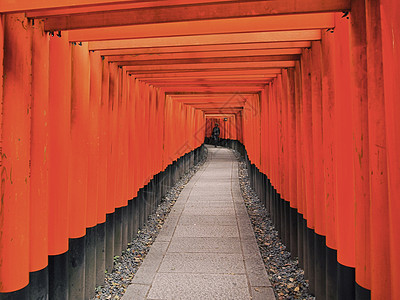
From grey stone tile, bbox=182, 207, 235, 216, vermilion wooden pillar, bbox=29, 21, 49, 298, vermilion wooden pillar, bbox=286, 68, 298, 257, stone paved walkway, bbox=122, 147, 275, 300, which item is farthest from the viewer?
grey stone tile, bbox=182, 207, 235, 216

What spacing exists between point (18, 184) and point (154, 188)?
539 centimetres

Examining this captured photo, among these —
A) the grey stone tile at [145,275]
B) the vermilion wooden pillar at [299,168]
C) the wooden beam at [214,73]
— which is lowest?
the grey stone tile at [145,275]

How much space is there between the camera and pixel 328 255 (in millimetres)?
2824

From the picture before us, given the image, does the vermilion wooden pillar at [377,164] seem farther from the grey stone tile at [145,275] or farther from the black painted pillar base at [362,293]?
the grey stone tile at [145,275]

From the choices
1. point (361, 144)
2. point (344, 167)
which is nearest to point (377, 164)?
point (361, 144)

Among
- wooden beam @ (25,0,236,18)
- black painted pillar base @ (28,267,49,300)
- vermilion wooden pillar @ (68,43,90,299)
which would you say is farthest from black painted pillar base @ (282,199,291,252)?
wooden beam @ (25,0,236,18)

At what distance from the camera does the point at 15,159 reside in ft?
7.07

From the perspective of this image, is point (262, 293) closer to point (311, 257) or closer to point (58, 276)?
point (311, 257)

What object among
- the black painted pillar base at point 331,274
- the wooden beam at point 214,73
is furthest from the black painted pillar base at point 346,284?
the wooden beam at point 214,73

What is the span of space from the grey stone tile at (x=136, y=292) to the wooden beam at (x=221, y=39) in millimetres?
3069

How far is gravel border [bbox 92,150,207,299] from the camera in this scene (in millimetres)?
3849

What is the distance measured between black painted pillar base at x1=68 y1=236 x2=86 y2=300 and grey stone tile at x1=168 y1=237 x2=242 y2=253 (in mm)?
1983

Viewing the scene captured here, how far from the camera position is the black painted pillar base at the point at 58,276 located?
2.79 metres

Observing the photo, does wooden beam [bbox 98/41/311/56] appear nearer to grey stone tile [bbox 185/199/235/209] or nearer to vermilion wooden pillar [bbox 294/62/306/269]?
vermilion wooden pillar [bbox 294/62/306/269]
